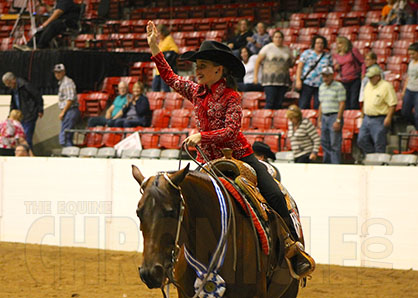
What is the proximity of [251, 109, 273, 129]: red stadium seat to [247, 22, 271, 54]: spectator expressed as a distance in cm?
174

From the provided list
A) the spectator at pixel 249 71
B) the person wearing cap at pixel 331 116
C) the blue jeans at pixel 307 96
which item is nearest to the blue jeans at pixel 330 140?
the person wearing cap at pixel 331 116

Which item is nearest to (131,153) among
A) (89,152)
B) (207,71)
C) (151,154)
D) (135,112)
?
(151,154)

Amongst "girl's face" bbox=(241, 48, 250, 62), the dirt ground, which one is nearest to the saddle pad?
the dirt ground

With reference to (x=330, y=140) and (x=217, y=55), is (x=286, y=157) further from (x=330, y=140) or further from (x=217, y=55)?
(x=217, y=55)

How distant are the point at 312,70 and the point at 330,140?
76.5 inches

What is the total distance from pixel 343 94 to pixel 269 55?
2.35m

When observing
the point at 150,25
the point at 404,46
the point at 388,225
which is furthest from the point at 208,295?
the point at 404,46

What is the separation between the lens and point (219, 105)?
4.59 m

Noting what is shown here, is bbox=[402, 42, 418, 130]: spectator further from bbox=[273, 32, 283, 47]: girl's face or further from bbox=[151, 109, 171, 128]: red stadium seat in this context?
bbox=[151, 109, 171, 128]: red stadium seat

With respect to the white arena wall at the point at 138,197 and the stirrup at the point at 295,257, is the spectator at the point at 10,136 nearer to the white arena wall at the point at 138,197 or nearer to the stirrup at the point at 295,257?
the white arena wall at the point at 138,197

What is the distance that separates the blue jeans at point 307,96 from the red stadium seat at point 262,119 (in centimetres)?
61

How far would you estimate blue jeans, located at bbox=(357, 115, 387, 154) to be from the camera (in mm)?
10430

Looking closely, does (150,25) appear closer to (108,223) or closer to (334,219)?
(334,219)

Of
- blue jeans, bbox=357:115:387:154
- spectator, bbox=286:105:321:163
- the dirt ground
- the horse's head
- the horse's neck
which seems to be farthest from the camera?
blue jeans, bbox=357:115:387:154
